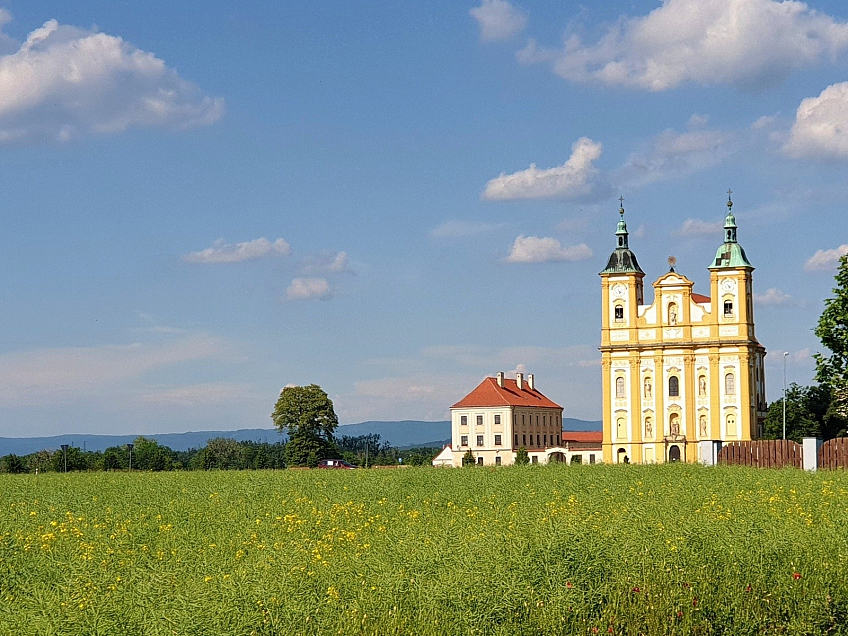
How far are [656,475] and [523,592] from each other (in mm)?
22267

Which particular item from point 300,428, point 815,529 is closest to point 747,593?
point 815,529

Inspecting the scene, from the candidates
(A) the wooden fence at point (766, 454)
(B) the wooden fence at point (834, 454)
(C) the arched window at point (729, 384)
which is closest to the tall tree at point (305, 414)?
(C) the arched window at point (729, 384)

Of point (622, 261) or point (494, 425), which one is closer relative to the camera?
point (622, 261)

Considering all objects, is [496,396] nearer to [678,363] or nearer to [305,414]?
[678,363]

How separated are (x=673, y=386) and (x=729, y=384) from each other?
4.88 m

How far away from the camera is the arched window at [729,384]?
96125mm

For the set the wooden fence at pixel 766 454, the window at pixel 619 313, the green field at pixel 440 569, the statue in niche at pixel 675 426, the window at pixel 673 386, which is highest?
the window at pixel 619 313

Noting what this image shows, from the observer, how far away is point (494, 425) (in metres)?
123

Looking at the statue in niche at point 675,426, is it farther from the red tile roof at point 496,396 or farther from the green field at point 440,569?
the green field at point 440,569

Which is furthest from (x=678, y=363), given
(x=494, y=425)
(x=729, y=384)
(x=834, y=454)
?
(x=834, y=454)

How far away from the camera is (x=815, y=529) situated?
1527cm

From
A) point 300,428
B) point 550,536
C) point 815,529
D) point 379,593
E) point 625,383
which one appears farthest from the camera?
point 625,383

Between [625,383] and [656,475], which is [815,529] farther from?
[625,383]

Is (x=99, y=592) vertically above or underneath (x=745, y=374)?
underneath
